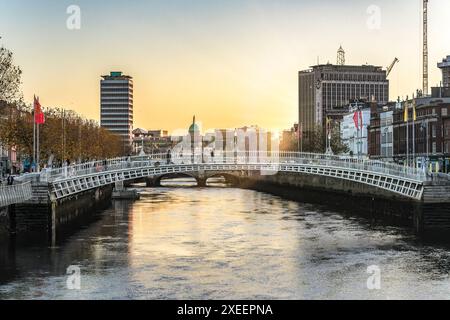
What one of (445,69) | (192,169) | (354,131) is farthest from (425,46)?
(192,169)

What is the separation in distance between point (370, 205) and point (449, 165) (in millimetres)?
22422

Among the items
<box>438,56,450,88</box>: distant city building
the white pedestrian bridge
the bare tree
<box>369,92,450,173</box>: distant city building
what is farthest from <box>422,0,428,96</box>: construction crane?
the bare tree

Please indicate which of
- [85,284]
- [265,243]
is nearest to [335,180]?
[265,243]

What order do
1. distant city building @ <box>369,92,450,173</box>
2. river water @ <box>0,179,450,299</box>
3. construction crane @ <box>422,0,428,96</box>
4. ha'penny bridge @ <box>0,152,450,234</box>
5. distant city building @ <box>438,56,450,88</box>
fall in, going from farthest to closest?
construction crane @ <box>422,0,428,96</box>
distant city building @ <box>438,56,450,88</box>
distant city building @ <box>369,92,450,173</box>
ha'penny bridge @ <box>0,152,450,234</box>
river water @ <box>0,179,450,299</box>

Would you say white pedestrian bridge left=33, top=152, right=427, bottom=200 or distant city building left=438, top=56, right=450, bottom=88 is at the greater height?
distant city building left=438, top=56, right=450, bottom=88

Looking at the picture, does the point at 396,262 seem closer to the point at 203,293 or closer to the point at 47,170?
the point at 203,293

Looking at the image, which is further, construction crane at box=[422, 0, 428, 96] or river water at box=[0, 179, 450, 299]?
construction crane at box=[422, 0, 428, 96]

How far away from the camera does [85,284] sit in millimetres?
31953

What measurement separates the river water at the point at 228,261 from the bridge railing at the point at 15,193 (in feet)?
8.36

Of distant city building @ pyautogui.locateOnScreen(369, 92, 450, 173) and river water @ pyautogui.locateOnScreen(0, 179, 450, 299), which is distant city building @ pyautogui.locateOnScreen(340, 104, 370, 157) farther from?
river water @ pyautogui.locateOnScreen(0, 179, 450, 299)

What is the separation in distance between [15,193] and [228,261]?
13047 mm

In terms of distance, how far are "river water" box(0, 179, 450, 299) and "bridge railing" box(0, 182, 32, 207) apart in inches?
100

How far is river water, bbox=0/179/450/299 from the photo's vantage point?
3067 cm

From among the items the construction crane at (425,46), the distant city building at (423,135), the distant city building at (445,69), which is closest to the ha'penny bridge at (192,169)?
the distant city building at (423,135)
